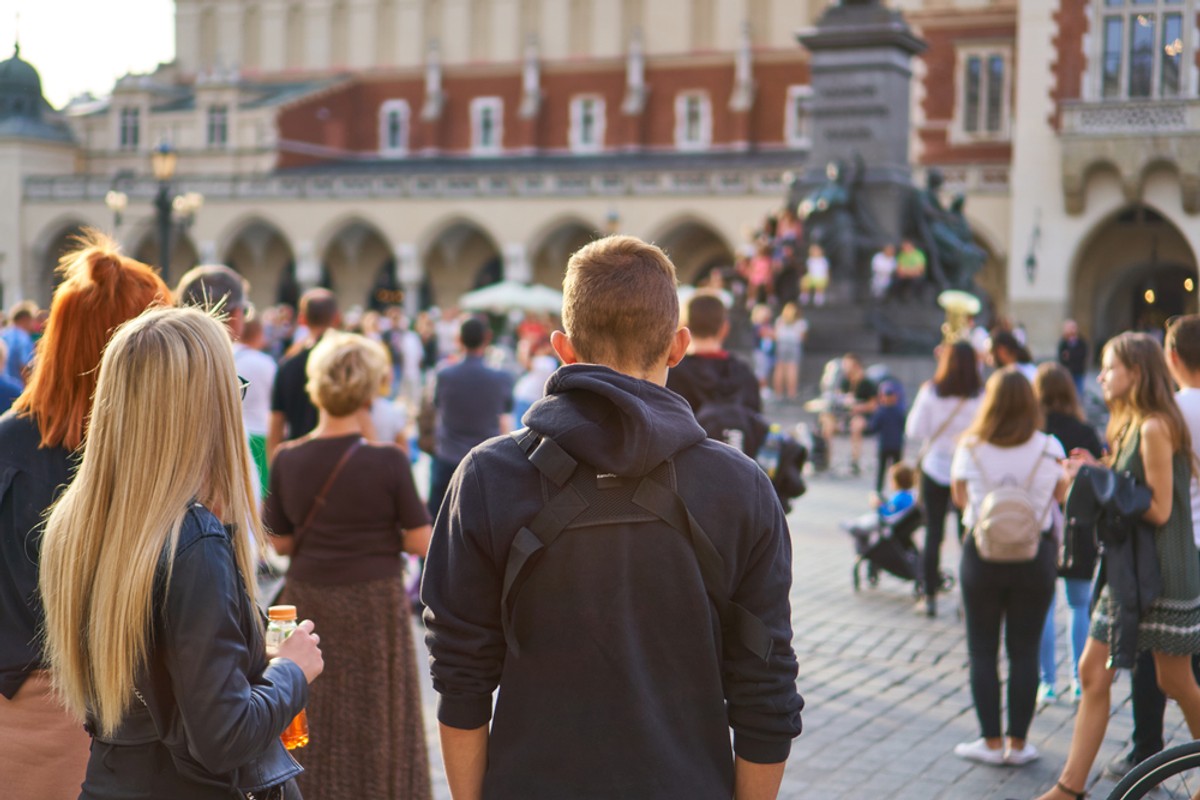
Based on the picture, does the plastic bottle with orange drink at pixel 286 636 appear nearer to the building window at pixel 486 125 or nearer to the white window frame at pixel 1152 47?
the white window frame at pixel 1152 47

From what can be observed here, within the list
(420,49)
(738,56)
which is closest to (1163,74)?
(738,56)

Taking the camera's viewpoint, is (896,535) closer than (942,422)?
No

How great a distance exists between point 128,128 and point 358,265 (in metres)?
11.3

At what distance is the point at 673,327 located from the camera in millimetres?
2705

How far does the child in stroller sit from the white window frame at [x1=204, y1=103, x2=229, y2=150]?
147ft

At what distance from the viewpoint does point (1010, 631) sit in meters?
5.87

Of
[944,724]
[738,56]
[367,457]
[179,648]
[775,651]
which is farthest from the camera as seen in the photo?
[738,56]

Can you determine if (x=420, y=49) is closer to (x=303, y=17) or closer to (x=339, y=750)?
(x=303, y=17)

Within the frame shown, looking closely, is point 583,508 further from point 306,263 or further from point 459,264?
point 459,264

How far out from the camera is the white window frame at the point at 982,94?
127 ft

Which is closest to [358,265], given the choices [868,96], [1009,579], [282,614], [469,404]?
[868,96]

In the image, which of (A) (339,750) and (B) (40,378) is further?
(A) (339,750)

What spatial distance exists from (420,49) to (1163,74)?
2726 cm

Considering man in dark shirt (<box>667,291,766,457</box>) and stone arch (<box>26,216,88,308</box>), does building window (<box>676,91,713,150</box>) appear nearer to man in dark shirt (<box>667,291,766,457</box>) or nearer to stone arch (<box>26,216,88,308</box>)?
stone arch (<box>26,216,88,308</box>)
